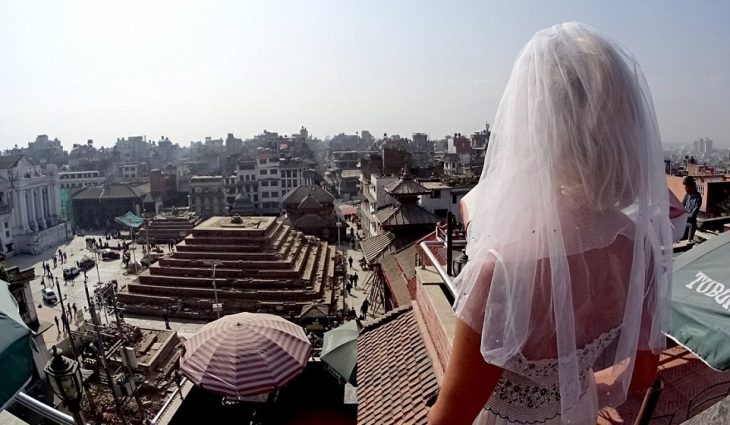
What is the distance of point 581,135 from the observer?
6.21ft

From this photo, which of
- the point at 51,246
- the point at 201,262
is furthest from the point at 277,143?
the point at 201,262

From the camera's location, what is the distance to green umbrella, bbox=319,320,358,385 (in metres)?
9.22

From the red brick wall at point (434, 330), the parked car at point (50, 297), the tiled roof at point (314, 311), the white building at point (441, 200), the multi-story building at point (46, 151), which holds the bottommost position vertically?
the parked car at point (50, 297)

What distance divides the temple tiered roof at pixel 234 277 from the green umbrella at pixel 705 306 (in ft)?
62.2

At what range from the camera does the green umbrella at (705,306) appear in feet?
12.2

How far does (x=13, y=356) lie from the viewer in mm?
3314

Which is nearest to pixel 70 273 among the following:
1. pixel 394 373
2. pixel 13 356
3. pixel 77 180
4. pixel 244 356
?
pixel 244 356

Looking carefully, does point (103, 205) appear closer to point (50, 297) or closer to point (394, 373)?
point (50, 297)

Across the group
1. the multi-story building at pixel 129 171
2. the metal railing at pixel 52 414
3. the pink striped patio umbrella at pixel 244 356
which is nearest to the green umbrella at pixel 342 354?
the pink striped patio umbrella at pixel 244 356

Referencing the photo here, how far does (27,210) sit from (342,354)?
56476 millimetres

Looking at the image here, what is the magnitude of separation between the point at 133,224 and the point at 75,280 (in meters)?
9.75

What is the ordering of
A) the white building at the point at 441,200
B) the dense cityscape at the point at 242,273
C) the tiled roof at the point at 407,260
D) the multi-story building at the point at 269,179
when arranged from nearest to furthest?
the dense cityscape at the point at 242,273 → the tiled roof at the point at 407,260 → the white building at the point at 441,200 → the multi-story building at the point at 269,179

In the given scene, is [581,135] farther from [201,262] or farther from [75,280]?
[75,280]

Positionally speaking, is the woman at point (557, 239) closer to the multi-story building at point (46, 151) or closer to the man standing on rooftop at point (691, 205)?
the man standing on rooftop at point (691, 205)
